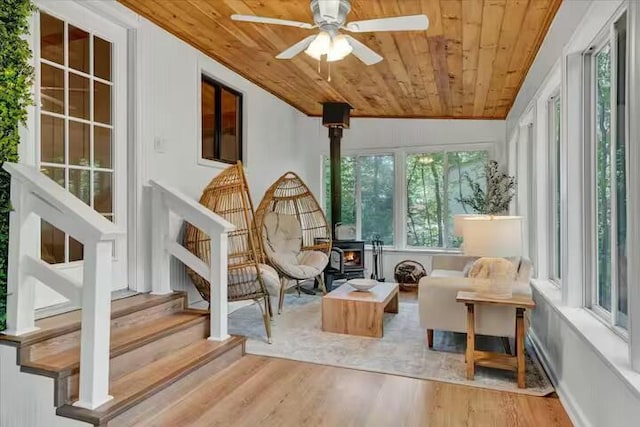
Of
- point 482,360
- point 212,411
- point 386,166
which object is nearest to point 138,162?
point 212,411

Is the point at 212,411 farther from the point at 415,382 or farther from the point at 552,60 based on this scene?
the point at 552,60

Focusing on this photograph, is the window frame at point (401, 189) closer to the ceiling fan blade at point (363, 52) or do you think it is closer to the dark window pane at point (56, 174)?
the ceiling fan blade at point (363, 52)

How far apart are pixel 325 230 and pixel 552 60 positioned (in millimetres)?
3589

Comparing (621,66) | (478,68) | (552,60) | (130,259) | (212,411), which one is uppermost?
(478,68)

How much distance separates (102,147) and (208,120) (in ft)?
4.94

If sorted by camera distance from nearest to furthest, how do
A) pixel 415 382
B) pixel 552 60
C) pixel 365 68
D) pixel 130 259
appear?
pixel 415 382, pixel 552 60, pixel 130 259, pixel 365 68

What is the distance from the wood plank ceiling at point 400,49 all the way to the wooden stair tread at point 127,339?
8.09ft

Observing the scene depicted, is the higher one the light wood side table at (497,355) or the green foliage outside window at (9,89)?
the green foliage outside window at (9,89)

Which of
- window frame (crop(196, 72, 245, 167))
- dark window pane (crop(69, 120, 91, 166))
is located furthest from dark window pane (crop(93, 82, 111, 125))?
window frame (crop(196, 72, 245, 167))

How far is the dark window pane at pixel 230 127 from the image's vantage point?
4.88 metres

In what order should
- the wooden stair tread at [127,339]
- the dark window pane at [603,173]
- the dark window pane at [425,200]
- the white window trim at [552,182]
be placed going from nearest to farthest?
the wooden stair tread at [127,339]
the dark window pane at [603,173]
the white window trim at [552,182]
the dark window pane at [425,200]

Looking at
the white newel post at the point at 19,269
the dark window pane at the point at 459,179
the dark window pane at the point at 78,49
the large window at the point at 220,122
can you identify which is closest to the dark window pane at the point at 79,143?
the dark window pane at the point at 78,49

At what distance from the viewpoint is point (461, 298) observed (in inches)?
116

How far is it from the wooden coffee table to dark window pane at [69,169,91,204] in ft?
7.21
